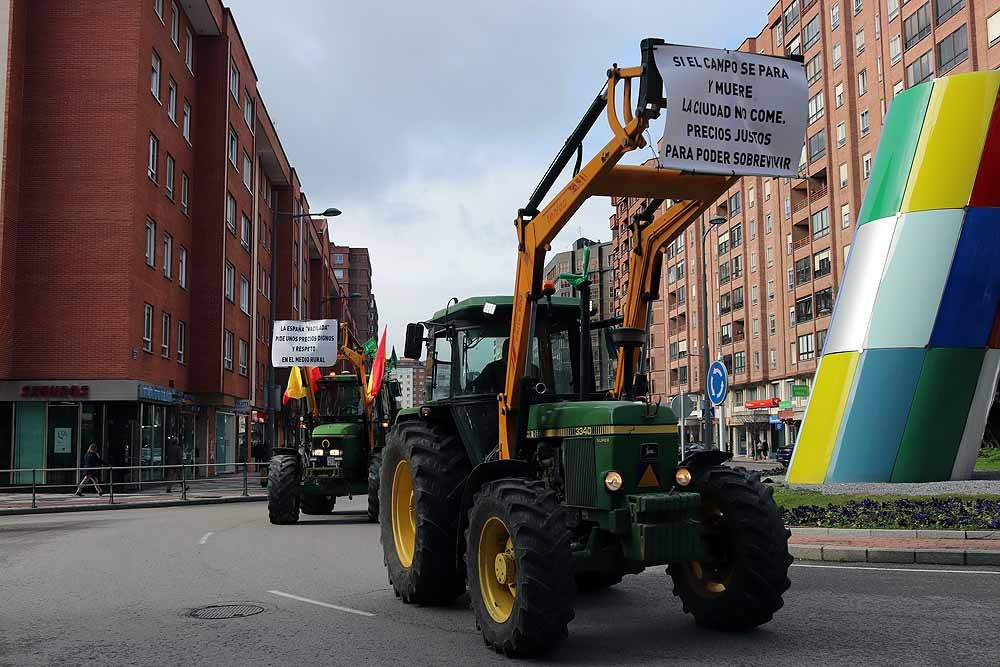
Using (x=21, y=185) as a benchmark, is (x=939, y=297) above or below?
below

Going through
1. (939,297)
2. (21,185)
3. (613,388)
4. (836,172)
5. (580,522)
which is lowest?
(580,522)

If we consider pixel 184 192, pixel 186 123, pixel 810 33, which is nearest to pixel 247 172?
pixel 186 123

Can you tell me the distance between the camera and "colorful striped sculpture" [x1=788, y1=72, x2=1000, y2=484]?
1767cm

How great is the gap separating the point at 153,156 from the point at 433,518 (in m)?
27.7

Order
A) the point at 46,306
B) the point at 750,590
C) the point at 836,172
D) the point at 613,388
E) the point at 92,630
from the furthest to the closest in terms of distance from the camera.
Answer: the point at 836,172 → the point at 46,306 → the point at 613,388 → the point at 92,630 → the point at 750,590

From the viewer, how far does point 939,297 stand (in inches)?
702

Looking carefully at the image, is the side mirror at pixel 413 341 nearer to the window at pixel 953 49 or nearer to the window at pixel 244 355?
the window at pixel 244 355

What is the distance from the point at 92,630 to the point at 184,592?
186cm

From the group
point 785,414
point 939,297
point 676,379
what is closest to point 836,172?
point 785,414

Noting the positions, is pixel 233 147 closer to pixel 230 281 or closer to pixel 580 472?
pixel 230 281

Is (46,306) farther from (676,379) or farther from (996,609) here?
(676,379)

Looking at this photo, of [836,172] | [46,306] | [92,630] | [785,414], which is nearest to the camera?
[92,630]

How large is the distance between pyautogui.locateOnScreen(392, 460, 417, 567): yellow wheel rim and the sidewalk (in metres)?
4.79

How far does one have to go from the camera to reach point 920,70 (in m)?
48.8
